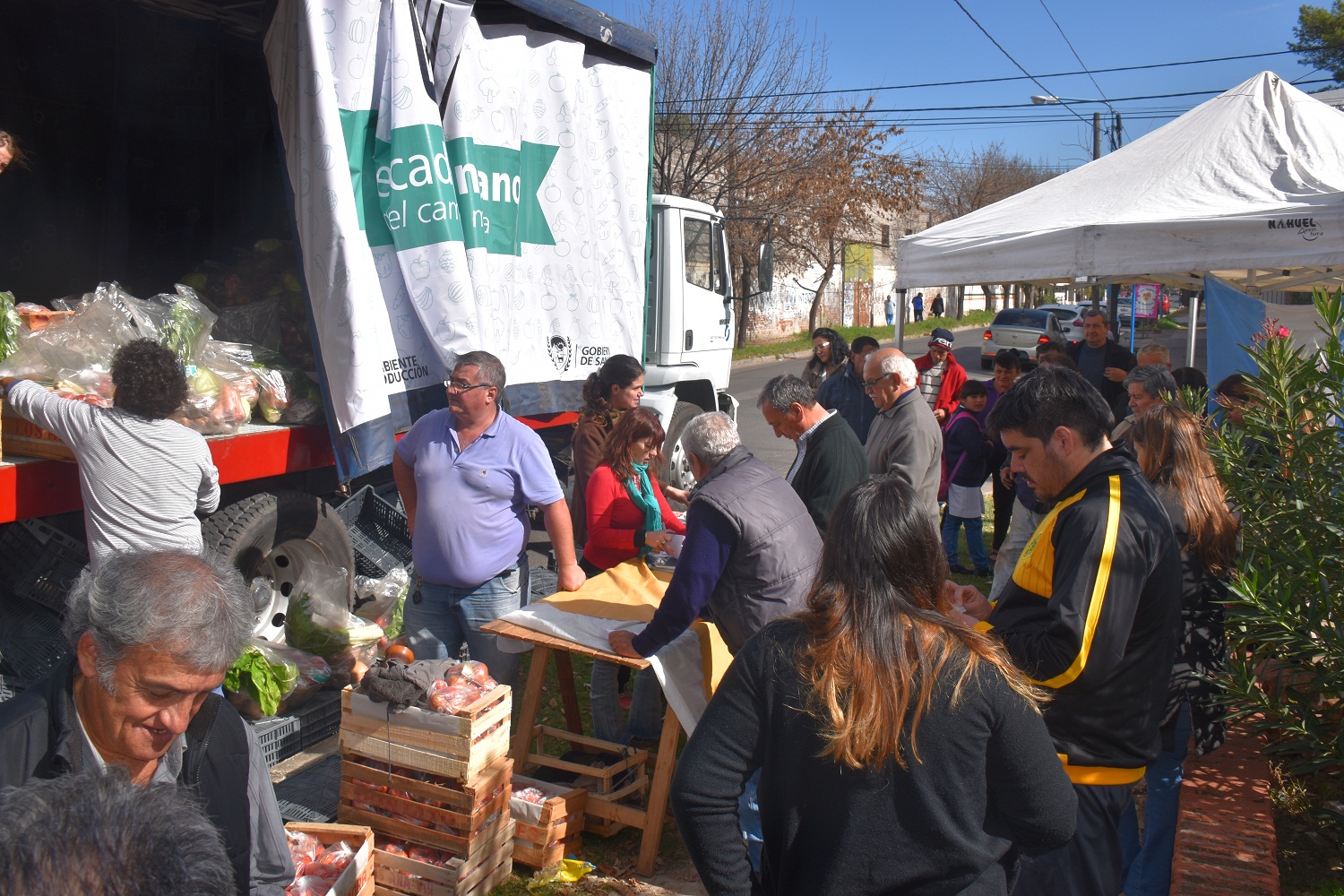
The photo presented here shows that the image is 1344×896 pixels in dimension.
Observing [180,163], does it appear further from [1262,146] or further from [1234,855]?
[1262,146]

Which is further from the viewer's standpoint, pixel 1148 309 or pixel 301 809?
pixel 1148 309

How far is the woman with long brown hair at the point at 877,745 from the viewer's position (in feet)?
5.74

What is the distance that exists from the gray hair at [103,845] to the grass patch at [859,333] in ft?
54.8

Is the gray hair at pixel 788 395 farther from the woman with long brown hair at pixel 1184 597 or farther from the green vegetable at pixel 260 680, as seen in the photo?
the green vegetable at pixel 260 680

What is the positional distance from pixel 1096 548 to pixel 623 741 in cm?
271

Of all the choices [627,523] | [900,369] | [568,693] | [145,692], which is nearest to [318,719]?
[568,693]

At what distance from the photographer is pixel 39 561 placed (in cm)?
406

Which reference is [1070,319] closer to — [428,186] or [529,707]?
[428,186]

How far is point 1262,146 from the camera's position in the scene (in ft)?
22.8

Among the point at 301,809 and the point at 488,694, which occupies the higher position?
the point at 488,694

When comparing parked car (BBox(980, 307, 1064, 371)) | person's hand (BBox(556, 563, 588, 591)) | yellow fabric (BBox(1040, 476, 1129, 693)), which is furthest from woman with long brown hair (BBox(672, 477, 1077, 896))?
parked car (BBox(980, 307, 1064, 371))

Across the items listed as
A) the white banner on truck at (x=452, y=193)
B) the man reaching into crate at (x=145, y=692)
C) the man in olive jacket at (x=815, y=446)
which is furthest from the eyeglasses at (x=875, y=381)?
the man reaching into crate at (x=145, y=692)

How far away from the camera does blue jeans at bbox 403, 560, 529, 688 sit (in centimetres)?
422

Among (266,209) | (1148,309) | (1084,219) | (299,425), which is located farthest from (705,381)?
(1148,309)
